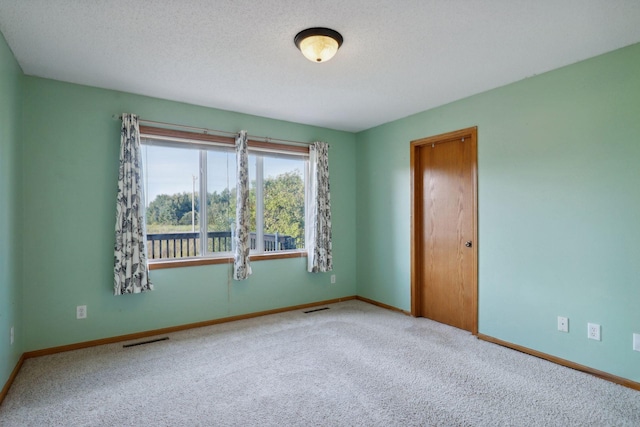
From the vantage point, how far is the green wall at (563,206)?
8.18ft

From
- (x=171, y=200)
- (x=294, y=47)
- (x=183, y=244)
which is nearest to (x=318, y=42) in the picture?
(x=294, y=47)

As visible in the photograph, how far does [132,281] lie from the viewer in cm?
329

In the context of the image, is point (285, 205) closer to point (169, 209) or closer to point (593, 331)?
point (169, 209)

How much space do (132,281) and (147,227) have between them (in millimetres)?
577

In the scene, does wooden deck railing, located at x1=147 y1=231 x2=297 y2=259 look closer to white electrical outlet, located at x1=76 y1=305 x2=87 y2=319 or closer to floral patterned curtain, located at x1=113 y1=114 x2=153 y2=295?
floral patterned curtain, located at x1=113 y1=114 x2=153 y2=295

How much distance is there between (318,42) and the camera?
2.30 metres

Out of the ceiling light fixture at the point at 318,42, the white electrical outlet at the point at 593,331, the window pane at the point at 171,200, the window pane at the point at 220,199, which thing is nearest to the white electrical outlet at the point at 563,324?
the white electrical outlet at the point at 593,331

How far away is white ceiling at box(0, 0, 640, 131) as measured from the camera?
204 cm

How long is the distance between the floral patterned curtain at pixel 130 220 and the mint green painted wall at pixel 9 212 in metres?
0.72

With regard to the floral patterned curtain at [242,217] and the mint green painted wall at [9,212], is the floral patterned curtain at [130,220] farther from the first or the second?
the floral patterned curtain at [242,217]

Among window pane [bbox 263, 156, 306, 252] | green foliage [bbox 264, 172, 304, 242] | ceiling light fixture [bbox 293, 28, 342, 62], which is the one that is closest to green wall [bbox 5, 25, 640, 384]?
window pane [bbox 263, 156, 306, 252]

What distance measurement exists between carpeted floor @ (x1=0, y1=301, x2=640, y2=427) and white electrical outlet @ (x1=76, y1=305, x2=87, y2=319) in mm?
316

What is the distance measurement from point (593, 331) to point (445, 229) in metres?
1.60

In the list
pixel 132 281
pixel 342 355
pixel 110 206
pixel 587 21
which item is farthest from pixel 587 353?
pixel 110 206
